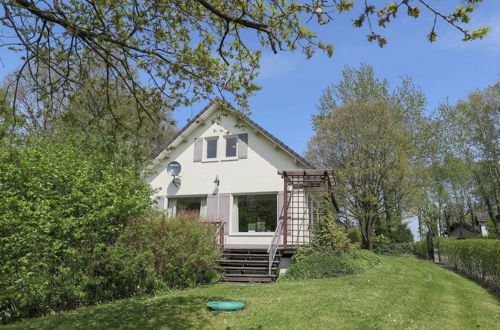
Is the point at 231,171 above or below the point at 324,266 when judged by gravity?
above

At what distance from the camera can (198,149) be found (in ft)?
56.7

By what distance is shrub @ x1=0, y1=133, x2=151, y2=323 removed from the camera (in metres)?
7.66

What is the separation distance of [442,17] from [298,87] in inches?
131

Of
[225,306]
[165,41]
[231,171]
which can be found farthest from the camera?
[231,171]

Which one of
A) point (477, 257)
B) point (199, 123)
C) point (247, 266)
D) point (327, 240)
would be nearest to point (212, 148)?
point (199, 123)

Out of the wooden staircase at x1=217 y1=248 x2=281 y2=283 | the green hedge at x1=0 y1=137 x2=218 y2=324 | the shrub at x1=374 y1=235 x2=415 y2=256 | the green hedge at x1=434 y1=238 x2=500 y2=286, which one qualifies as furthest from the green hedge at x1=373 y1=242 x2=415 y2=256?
the green hedge at x1=0 y1=137 x2=218 y2=324

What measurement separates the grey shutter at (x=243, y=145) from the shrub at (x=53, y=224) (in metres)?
7.06

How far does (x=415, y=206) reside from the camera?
24.6m

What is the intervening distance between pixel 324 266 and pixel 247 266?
2.74 metres

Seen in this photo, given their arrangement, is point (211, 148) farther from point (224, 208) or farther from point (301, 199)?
point (301, 199)

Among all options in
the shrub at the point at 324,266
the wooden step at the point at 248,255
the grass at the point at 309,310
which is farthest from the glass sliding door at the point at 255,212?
the grass at the point at 309,310

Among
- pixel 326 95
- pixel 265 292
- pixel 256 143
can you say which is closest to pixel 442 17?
pixel 265 292

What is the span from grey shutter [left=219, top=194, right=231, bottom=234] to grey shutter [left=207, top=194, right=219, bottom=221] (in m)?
0.21

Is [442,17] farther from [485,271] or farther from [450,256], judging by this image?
[450,256]
